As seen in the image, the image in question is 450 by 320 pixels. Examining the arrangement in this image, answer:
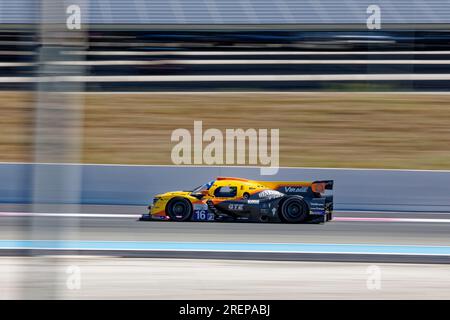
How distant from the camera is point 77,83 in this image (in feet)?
9.13

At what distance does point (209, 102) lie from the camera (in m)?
20.0

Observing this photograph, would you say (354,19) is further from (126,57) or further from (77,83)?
(77,83)

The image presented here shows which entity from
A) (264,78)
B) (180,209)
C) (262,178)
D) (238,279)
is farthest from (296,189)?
(264,78)

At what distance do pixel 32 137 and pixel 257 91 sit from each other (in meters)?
17.9

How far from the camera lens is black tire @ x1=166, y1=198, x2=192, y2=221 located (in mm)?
10562

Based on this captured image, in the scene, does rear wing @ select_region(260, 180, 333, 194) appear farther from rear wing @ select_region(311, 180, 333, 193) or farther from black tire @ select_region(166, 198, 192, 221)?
black tire @ select_region(166, 198, 192, 221)

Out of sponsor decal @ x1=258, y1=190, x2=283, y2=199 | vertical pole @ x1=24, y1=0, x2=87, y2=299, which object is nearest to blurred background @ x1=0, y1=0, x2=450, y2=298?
vertical pole @ x1=24, y1=0, x2=87, y2=299

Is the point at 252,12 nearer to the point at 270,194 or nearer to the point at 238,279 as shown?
the point at 270,194

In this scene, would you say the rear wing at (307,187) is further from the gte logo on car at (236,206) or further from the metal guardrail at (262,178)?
the metal guardrail at (262,178)

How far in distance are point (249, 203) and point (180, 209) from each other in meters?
0.96

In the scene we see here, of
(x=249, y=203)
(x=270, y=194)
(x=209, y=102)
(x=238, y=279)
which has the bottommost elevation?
(x=238, y=279)

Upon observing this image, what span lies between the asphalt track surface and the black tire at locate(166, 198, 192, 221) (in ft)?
0.33

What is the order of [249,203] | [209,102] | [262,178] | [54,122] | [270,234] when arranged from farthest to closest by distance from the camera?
[209,102]
[262,178]
[249,203]
[270,234]
[54,122]
